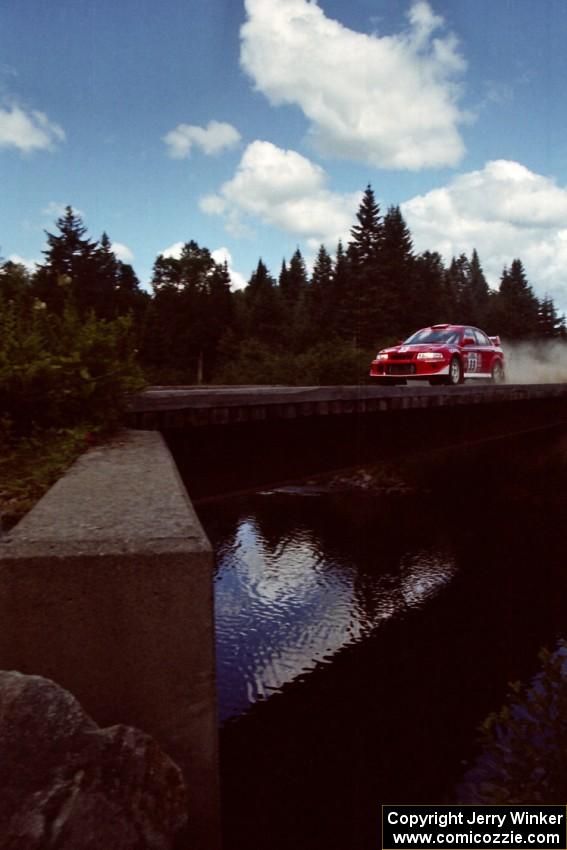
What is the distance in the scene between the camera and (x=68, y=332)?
288 inches

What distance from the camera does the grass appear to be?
4684 millimetres

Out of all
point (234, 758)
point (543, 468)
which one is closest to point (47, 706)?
point (234, 758)

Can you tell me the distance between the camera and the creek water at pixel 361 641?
788 centimetres

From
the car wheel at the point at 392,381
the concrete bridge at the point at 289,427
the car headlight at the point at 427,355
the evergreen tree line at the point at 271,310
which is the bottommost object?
the concrete bridge at the point at 289,427

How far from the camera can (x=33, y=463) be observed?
5586 millimetres

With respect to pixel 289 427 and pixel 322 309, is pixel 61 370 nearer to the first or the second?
pixel 289 427

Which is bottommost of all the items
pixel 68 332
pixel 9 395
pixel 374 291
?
pixel 9 395

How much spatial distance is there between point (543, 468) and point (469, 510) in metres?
7.98

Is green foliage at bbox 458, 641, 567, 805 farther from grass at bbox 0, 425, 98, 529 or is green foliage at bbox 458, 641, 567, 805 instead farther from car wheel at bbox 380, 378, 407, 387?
car wheel at bbox 380, 378, 407, 387

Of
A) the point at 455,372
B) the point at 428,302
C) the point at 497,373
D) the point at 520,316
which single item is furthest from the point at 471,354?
the point at 520,316

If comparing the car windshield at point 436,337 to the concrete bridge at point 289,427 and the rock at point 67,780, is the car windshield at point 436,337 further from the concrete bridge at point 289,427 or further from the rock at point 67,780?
the rock at point 67,780

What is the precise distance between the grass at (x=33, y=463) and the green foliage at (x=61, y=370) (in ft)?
0.98

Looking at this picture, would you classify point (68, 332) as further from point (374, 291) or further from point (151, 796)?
point (374, 291)

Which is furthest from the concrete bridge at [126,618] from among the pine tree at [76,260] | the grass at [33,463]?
the pine tree at [76,260]
